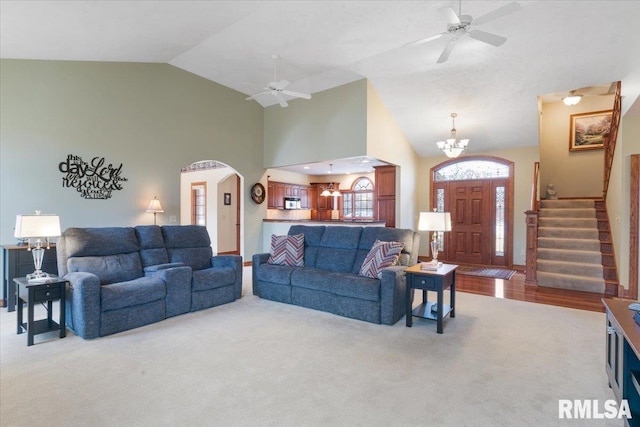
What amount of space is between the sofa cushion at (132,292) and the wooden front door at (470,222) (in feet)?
21.6

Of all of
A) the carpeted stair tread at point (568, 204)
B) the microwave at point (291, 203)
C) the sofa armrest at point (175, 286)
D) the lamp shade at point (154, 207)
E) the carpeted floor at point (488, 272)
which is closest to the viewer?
the sofa armrest at point (175, 286)

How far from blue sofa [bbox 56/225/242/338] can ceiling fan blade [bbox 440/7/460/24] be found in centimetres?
384

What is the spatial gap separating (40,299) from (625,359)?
15.2ft

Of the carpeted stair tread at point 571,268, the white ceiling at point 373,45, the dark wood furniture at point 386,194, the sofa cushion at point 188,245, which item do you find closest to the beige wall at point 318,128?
the white ceiling at point 373,45

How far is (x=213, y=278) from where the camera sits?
14.0ft

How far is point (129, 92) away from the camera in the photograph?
18.2ft

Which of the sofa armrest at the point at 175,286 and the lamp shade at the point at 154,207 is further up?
the lamp shade at the point at 154,207

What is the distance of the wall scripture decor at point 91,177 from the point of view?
5.00 metres

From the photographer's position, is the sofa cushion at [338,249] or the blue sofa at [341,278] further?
the sofa cushion at [338,249]

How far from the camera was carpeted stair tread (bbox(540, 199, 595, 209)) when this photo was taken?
Answer: 6734 mm

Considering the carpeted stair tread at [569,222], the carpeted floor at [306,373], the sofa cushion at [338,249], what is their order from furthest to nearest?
the carpeted stair tread at [569,222] < the sofa cushion at [338,249] < the carpeted floor at [306,373]

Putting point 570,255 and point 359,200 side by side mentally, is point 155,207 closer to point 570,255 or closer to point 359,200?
point 359,200

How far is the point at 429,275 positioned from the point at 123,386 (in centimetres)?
285

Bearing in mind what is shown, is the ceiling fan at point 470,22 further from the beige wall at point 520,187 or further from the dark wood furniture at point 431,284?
the beige wall at point 520,187
